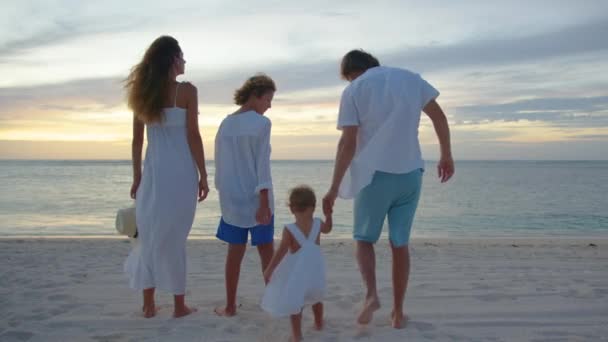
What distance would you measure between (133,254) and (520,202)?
20.2m

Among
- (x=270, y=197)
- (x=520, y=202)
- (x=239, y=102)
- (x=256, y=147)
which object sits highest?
(x=239, y=102)

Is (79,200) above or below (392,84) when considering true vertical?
below

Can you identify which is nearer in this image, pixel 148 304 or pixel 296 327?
pixel 296 327

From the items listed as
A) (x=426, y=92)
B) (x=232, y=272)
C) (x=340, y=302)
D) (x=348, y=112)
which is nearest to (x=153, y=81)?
(x=348, y=112)

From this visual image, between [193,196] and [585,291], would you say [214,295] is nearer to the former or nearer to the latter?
[193,196]

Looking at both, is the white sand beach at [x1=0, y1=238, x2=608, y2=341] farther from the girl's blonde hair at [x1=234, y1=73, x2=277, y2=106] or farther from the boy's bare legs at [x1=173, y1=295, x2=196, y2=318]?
the girl's blonde hair at [x1=234, y1=73, x2=277, y2=106]

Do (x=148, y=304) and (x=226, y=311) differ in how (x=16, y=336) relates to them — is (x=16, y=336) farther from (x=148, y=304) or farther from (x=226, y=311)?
(x=226, y=311)

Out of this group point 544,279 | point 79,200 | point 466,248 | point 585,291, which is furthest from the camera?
point 79,200

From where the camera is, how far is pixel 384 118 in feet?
10.7

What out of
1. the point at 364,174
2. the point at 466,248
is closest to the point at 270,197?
the point at 364,174

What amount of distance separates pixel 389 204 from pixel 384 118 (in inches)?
22.7

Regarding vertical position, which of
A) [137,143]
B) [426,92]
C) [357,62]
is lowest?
[137,143]

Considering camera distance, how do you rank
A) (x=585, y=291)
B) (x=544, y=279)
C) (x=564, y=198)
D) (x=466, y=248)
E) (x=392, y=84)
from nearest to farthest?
(x=392, y=84) → (x=585, y=291) → (x=544, y=279) → (x=466, y=248) → (x=564, y=198)

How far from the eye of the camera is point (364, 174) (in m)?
3.29
